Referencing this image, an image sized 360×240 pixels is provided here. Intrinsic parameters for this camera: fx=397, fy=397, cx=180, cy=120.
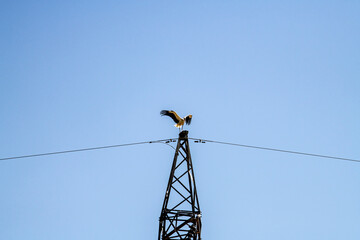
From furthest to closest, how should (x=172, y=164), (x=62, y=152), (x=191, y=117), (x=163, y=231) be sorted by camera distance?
(x=62, y=152) → (x=191, y=117) → (x=172, y=164) → (x=163, y=231)

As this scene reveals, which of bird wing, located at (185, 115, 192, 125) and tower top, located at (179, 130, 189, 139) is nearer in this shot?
tower top, located at (179, 130, 189, 139)

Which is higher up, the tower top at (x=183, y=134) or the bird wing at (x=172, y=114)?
the bird wing at (x=172, y=114)

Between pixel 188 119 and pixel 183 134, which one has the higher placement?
pixel 188 119

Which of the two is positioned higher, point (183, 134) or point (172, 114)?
point (172, 114)

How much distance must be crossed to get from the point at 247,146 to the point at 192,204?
5.48 m

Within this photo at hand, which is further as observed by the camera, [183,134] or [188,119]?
[188,119]

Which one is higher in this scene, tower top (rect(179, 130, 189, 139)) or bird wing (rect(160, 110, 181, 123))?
bird wing (rect(160, 110, 181, 123))

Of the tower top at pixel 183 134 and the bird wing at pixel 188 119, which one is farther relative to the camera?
the bird wing at pixel 188 119

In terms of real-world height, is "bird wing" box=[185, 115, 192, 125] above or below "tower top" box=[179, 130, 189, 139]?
above

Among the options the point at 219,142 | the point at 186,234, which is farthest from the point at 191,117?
the point at 186,234

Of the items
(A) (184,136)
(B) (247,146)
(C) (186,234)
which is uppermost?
(B) (247,146)

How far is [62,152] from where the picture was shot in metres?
20.8

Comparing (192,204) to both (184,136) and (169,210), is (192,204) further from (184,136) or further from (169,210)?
(184,136)

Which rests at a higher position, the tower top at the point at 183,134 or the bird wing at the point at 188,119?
the bird wing at the point at 188,119
